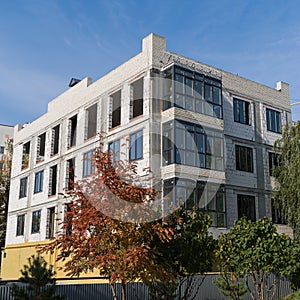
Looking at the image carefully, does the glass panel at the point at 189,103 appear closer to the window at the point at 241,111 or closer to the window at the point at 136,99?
the window at the point at 136,99

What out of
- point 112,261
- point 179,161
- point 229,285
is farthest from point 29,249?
point 112,261

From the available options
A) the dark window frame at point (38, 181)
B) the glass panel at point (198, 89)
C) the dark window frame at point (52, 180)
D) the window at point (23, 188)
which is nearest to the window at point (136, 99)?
the glass panel at point (198, 89)

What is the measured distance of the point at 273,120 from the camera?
2936 centimetres

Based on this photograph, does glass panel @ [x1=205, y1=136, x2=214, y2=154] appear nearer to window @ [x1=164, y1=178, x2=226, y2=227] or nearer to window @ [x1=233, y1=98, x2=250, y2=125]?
window @ [x1=164, y1=178, x2=226, y2=227]

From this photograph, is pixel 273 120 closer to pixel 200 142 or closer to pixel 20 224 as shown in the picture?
pixel 200 142

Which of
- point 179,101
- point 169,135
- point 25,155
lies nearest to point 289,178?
point 169,135

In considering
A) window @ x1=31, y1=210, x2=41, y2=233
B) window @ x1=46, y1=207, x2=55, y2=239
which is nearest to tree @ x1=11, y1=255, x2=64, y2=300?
window @ x1=46, y1=207, x2=55, y2=239

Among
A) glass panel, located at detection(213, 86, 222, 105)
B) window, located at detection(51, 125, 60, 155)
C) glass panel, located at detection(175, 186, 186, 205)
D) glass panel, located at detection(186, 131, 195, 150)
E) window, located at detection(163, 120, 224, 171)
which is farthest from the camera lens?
window, located at detection(51, 125, 60, 155)

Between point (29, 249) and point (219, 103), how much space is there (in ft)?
59.7

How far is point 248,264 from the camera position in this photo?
16203mm

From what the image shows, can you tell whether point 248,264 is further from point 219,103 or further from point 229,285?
point 219,103

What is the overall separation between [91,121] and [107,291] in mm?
14878

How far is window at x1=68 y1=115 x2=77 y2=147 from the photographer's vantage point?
31644 millimetres

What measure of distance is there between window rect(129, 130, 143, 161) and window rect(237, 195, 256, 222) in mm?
6567
